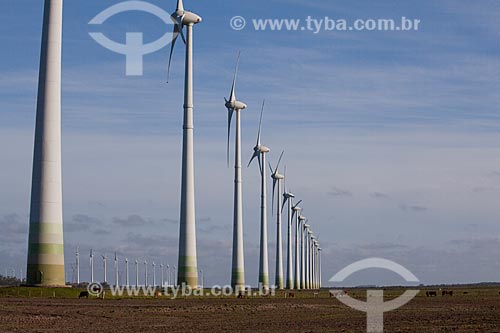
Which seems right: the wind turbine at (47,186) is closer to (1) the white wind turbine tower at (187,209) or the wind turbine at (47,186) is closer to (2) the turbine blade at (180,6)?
(1) the white wind turbine tower at (187,209)

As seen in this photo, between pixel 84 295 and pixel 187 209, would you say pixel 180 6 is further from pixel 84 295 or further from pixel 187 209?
pixel 84 295

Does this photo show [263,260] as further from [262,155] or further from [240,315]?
[240,315]

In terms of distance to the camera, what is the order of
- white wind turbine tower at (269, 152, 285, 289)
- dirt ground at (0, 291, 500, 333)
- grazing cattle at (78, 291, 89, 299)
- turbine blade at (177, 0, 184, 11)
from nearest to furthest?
dirt ground at (0, 291, 500, 333) < grazing cattle at (78, 291, 89, 299) < turbine blade at (177, 0, 184, 11) < white wind turbine tower at (269, 152, 285, 289)

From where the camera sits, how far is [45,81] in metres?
69.4

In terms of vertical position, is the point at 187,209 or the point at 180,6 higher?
the point at 180,6

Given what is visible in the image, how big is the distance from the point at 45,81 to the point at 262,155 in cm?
7892

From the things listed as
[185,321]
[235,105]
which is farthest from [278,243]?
[185,321]

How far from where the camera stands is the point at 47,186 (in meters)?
68.3

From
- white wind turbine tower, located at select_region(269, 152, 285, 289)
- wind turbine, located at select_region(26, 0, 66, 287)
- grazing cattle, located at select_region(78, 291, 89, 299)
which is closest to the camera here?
wind turbine, located at select_region(26, 0, 66, 287)

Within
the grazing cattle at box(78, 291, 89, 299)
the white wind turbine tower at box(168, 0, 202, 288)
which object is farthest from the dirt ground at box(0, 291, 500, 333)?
the white wind turbine tower at box(168, 0, 202, 288)

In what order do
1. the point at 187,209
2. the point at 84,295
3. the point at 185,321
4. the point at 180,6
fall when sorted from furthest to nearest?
1. the point at 180,6
2. the point at 187,209
3. the point at 84,295
4. the point at 185,321

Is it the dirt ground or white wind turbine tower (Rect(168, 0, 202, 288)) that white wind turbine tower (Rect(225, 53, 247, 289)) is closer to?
white wind turbine tower (Rect(168, 0, 202, 288))

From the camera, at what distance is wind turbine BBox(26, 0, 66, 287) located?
224 feet

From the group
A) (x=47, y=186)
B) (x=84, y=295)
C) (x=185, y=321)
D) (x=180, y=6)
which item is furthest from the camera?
(x=180, y=6)
